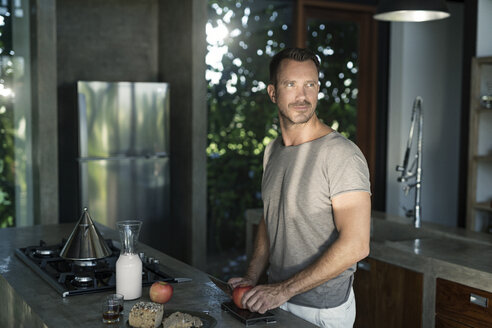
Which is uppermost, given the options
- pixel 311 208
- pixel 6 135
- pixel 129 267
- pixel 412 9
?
pixel 412 9

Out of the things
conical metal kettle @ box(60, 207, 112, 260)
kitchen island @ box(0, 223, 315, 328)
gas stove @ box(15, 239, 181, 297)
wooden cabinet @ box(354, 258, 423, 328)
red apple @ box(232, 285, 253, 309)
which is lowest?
wooden cabinet @ box(354, 258, 423, 328)

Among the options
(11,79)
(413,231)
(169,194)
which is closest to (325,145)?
(413,231)

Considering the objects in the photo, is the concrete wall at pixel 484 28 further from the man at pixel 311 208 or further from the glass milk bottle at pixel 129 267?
the glass milk bottle at pixel 129 267

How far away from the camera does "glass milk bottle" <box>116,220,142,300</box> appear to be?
6.27 ft

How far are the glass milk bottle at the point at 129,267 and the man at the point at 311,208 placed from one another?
1.04ft

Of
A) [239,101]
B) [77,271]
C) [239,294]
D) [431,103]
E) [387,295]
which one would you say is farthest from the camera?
[431,103]

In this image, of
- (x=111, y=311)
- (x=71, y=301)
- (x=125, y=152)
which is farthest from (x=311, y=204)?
(x=125, y=152)

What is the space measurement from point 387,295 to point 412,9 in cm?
144

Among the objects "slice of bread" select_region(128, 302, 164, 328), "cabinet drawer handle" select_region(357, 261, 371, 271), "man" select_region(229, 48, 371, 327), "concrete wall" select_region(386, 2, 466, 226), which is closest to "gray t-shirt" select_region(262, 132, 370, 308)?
"man" select_region(229, 48, 371, 327)

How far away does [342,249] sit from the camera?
190 centimetres

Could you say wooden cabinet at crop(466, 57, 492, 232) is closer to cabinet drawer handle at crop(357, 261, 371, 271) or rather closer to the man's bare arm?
cabinet drawer handle at crop(357, 261, 371, 271)

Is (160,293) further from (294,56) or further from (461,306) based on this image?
(461,306)

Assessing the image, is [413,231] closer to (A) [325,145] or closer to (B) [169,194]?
(A) [325,145]

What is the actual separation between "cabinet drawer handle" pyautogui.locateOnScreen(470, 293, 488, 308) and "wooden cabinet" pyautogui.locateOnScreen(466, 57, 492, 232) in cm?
211
